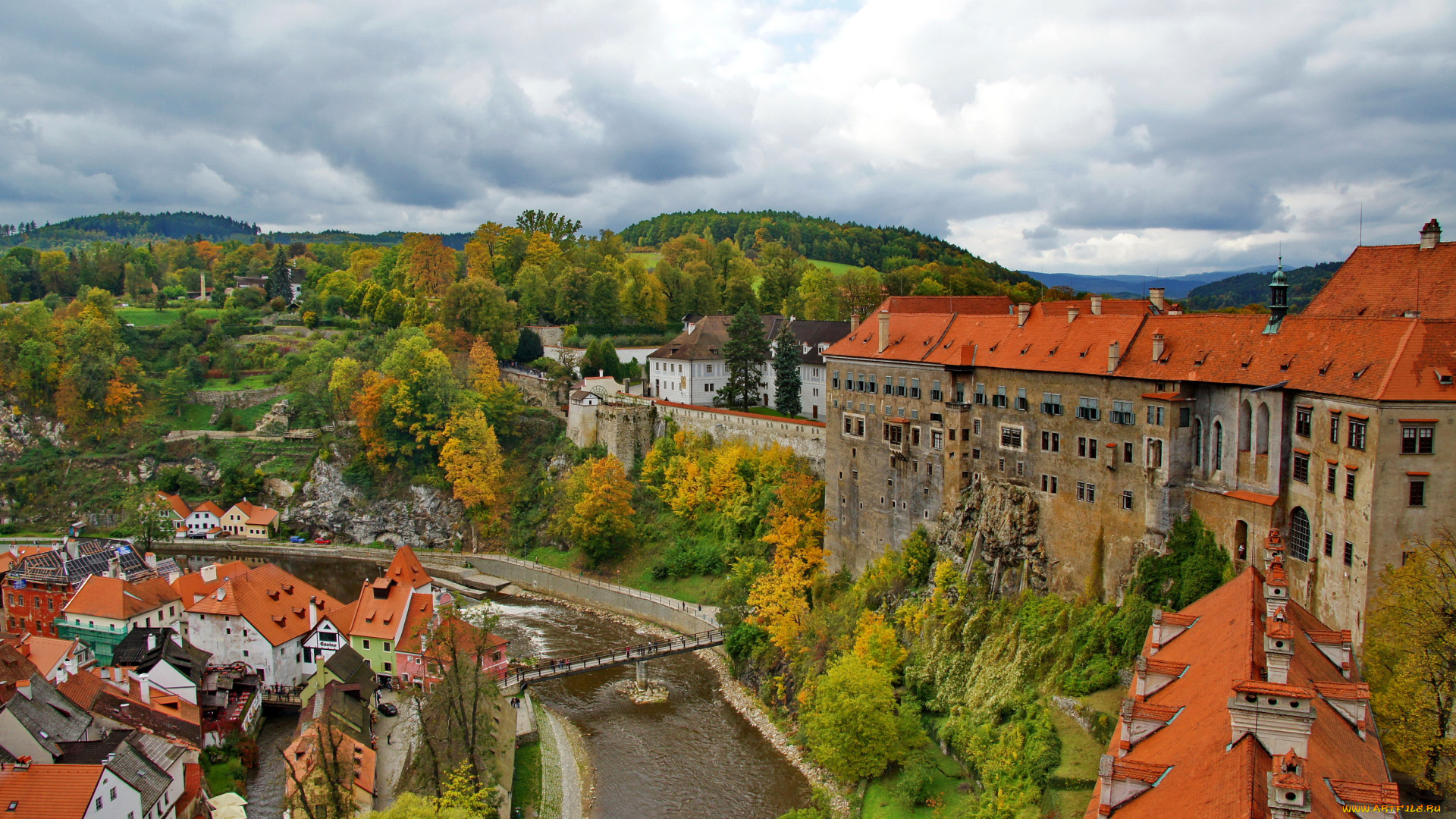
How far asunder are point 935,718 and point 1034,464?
942cm

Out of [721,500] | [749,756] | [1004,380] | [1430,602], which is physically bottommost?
[749,756]

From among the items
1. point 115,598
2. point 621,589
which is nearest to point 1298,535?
point 621,589

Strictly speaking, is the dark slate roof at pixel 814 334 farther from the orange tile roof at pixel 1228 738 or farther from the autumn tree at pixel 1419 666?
the orange tile roof at pixel 1228 738

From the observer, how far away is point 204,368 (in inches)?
3174

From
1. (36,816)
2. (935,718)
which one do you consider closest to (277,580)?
(36,816)

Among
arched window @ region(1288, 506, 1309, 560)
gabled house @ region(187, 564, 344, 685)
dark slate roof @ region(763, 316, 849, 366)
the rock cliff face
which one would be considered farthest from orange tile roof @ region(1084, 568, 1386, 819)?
the rock cliff face

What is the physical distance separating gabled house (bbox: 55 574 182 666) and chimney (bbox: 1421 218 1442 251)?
48.8 m

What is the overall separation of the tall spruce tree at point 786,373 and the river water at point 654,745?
17.3 meters

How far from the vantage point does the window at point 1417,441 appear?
20.8 metres

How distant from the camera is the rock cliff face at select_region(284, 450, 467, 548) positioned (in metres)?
60.8

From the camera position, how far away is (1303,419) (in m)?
23.8

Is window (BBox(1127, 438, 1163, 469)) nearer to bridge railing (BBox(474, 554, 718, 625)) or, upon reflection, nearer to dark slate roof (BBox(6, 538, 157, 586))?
bridge railing (BBox(474, 554, 718, 625))

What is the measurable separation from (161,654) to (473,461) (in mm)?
25675

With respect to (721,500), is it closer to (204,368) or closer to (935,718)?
(935,718)
